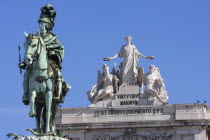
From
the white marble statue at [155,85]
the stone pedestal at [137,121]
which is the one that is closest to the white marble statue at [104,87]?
the stone pedestal at [137,121]

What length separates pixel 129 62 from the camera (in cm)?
5453

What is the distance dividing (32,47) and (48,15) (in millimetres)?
1403

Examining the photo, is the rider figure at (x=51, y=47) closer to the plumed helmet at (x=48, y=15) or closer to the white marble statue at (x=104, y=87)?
the plumed helmet at (x=48, y=15)

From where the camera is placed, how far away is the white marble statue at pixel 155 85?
171 feet

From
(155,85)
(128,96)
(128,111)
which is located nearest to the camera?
(128,111)

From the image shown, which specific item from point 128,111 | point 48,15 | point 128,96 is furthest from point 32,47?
point 128,96

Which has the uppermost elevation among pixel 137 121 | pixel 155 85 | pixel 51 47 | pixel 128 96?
pixel 155 85

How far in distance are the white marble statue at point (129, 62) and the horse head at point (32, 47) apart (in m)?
38.5

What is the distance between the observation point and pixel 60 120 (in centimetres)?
5212

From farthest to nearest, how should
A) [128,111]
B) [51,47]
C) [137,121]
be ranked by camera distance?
[128,111]
[137,121]
[51,47]

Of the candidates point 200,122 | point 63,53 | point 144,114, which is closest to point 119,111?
point 144,114

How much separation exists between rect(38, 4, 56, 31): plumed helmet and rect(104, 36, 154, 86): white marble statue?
3740 cm

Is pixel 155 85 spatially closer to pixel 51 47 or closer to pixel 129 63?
pixel 129 63

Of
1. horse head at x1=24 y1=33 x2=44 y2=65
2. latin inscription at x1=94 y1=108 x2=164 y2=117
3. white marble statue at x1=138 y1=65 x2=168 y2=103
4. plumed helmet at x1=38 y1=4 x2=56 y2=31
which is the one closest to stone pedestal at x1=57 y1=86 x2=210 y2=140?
latin inscription at x1=94 y1=108 x2=164 y2=117
